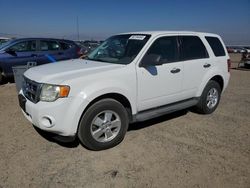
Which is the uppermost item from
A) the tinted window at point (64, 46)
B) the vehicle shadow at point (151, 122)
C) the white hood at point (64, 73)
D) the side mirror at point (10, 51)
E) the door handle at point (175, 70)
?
the tinted window at point (64, 46)

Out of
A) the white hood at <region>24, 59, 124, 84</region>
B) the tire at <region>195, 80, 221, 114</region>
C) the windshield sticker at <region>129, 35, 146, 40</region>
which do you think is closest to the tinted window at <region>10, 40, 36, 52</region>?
the white hood at <region>24, 59, 124, 84</region>

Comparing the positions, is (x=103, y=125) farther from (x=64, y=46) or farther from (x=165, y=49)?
(x=64, y=46)

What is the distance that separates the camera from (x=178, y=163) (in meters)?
3.33

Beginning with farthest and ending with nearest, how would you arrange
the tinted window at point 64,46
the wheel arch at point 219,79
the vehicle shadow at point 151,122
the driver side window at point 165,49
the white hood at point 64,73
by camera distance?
1. the tinted window at point 64,46
2. the wheel arch at point 219,79
3. the vehicle shadow at point 151,122
4. the driver side window at point 165,49
5. the white hood at point 64,73

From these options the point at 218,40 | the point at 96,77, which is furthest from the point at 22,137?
the point at 218,40

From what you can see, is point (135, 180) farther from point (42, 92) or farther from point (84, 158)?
point (42, 92)

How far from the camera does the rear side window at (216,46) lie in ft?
17.3

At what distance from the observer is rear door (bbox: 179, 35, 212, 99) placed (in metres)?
4.62

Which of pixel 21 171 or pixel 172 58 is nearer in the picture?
pixel 21 171

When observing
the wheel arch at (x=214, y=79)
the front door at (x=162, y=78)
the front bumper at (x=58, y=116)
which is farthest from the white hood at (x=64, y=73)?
the wheel arch at (x=214, y=79)

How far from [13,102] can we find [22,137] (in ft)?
7.86

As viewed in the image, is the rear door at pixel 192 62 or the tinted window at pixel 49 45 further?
the tinted window at pixel 49 45

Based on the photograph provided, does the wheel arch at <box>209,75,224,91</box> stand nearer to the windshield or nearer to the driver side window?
the driver side window

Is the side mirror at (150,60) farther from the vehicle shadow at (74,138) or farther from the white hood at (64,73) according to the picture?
the vehicle shadow at (74,138)
